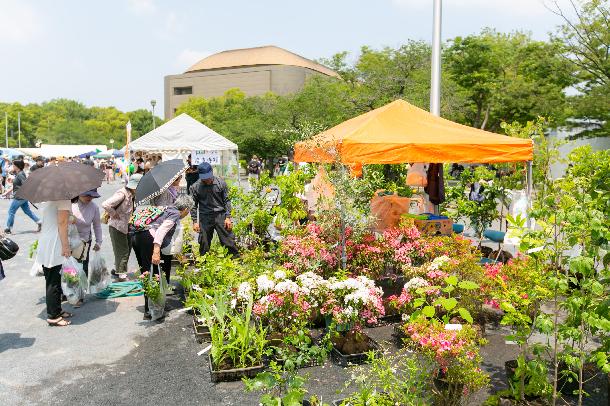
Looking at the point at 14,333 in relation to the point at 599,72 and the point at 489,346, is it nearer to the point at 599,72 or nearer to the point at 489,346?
the point at 489,346

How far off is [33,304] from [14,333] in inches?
46.4

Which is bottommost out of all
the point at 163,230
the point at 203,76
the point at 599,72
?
the point at 163,230

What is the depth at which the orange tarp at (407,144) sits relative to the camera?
6477 millimetres

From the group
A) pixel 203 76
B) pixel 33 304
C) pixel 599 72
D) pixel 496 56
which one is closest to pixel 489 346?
pixel 33 304

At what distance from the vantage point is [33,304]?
698 cm

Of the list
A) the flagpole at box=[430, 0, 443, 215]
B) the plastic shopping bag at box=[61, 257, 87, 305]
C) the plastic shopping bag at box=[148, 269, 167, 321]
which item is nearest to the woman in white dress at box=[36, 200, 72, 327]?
the plastic shopping bag at box=[61, 257, 87, 305]

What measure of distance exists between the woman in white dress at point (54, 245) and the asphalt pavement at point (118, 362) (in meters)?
0.56

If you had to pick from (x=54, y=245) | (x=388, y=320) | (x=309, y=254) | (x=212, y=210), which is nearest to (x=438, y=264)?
(x=388, y=320)

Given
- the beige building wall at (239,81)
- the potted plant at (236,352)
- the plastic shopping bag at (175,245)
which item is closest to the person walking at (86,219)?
the plastic shopping bag at (175,245)

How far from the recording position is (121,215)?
7559 mm

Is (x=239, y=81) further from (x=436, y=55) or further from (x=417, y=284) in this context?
(x=417, y=284)

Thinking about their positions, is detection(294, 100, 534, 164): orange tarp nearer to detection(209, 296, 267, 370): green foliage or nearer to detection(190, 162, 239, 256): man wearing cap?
detection(190, 162, 239, 256): man wearing cap

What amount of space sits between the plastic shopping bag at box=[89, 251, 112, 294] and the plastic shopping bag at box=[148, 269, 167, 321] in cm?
119

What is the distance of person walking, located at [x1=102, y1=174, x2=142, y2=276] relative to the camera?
735 centimetres
